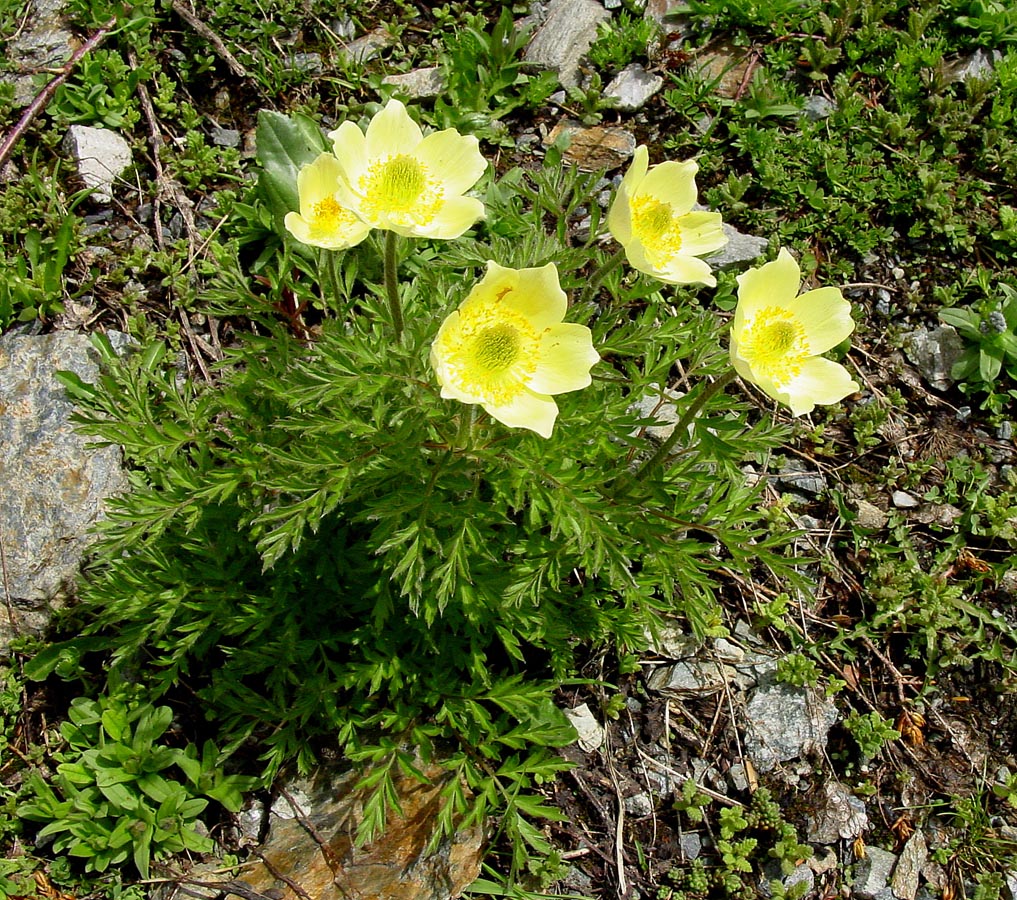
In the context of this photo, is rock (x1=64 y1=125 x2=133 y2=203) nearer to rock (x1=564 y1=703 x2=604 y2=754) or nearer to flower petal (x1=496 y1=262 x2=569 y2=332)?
flower petal (x1=496 y1=262 x2=569 y2=332)

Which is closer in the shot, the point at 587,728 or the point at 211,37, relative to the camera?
the point at 587,728

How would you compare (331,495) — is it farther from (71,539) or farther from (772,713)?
(772,713)

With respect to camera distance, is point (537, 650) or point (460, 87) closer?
point (537, 650)

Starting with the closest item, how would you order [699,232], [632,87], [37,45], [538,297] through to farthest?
[538,297] < [699,232] < [37,45] < [632,87]

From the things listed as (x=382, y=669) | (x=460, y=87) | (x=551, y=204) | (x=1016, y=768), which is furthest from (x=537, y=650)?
(x=460, y=87)

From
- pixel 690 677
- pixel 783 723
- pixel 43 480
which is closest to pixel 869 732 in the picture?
pixel 783 723

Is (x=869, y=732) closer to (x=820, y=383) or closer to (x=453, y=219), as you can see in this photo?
(x=820, y=383)
